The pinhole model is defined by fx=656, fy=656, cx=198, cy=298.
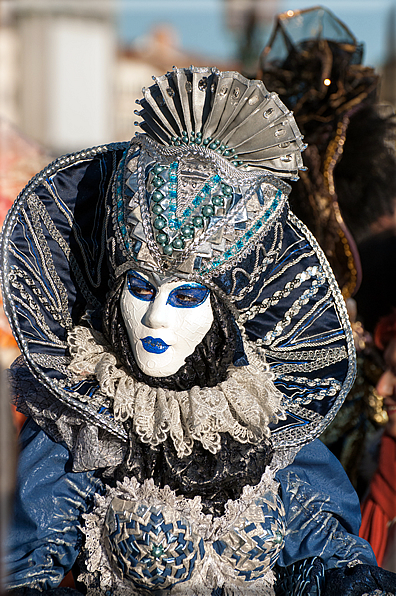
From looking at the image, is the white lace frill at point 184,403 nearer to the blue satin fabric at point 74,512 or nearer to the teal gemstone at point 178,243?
the blue satin fabric at point 74,512

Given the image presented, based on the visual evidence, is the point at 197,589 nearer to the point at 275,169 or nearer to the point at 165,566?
the point at 165,566

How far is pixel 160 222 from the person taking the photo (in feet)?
3.80

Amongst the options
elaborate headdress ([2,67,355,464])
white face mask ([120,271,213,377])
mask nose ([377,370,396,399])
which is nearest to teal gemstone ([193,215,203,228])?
elaborate headdress ([2,67,355,464])

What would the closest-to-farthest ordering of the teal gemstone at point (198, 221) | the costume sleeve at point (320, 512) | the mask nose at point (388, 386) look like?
1. the teal gemstone at point (198, 221)
2. the costume sleeve at point (320, 512)
3. the mask nose at point (388, 386)

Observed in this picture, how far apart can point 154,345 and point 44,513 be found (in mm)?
390

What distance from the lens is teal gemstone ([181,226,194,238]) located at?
116 cm

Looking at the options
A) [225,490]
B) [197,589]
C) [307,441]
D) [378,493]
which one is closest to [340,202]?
[378,493]

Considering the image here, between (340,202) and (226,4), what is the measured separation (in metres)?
9.91

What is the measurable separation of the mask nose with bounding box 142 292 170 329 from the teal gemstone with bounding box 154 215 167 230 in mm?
121

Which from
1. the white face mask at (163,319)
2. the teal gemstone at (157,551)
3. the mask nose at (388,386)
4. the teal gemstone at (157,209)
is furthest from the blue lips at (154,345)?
the mask nose at (388,386)

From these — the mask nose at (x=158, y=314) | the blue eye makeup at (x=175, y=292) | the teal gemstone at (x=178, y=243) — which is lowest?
the mask nose at (x=158, y=314)

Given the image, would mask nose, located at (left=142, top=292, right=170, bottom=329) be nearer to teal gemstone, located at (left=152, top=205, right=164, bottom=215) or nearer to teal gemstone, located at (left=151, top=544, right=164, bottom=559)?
teal gemstone, located at (left=152, top=205, right=164, bottom=215)

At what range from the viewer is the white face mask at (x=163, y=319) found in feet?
3.92

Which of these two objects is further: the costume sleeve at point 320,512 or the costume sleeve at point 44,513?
the costume sleeve at point 320,512
